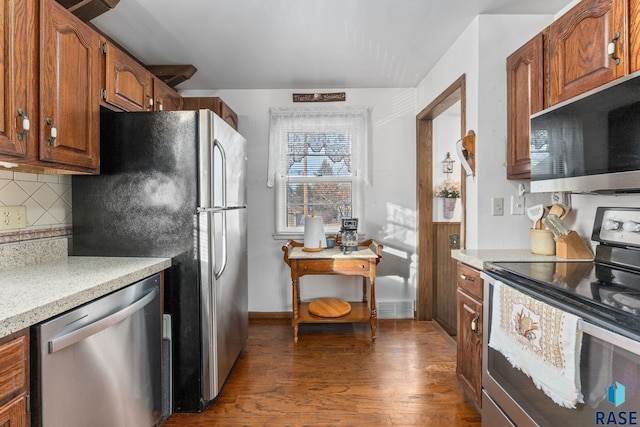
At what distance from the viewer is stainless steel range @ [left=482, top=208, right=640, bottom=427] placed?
38.0 inches

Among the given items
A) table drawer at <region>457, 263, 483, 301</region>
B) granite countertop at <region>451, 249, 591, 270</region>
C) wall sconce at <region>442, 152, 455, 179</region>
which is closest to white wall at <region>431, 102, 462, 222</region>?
wall sconce at <region>442, 152, 455, 179</region>

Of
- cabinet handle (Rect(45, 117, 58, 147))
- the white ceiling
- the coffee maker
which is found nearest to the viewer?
cabinet handle (Rect(45, 117, 58, 147))

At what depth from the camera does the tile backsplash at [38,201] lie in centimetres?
167

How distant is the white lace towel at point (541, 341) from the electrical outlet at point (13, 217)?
2.32 m

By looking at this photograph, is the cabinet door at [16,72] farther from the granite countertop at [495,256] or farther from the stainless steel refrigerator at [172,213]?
the granite countertop at [495,256]

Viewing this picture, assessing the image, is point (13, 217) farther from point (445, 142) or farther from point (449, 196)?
point (445, 142)

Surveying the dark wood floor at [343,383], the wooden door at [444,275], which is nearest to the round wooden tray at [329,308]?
the dark wood floor at [343,383]

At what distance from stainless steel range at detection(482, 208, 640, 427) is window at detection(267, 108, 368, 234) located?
1.91m

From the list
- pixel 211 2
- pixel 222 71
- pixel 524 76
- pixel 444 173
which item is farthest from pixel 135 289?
pixel 444 173

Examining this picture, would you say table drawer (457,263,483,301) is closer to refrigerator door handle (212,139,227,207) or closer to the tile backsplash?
refrigerator door handle (212,139,227,207)

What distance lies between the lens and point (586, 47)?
1515mm

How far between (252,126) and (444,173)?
80.6 inches

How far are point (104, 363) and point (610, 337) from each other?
5.63 feet

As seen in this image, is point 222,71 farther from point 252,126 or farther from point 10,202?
point 10,202
